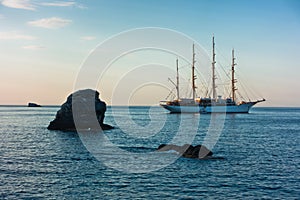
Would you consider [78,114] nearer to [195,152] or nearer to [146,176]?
[195,152]

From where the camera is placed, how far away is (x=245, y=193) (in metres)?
30.6

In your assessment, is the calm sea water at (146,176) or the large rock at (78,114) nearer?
the calm sea water at (146,176)

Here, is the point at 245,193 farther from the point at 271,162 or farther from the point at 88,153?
the point at 88,153

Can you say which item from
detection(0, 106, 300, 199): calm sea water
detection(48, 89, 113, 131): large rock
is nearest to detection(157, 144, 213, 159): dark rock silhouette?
detection(0, 106, 300, 199): calm sea water

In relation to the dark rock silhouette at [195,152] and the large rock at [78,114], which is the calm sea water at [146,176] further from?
the large rock at [78,114]

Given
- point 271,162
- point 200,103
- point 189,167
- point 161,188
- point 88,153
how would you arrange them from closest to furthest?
point 161,188, point 189,167, point 271,162, point 88,153, point 200,103

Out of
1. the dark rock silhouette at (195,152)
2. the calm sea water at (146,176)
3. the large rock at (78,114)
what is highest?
the large rock at (78,114)

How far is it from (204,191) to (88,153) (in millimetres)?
25076

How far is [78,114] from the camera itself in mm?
93312

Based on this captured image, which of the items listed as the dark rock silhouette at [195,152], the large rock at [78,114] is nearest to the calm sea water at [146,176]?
the dark rock silhouette at [195,152]

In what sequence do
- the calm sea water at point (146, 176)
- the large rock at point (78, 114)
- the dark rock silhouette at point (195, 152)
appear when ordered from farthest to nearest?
the large rock at point (78, 114) < the dark rock silhouette at point (195, 152) < the calm sea water at point (146, 176)

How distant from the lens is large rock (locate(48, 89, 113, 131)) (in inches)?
3622

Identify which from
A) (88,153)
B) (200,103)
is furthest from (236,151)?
(200,103)

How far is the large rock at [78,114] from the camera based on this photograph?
302 ft
